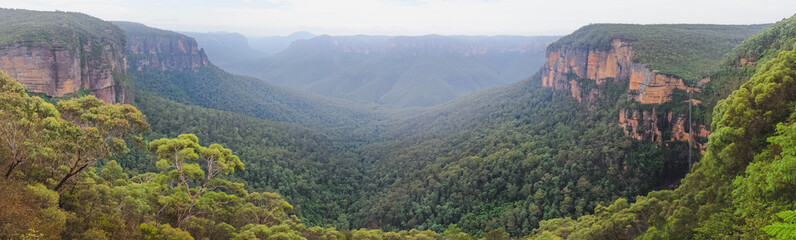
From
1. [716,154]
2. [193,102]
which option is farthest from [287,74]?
[716,154]

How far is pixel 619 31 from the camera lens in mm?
50219

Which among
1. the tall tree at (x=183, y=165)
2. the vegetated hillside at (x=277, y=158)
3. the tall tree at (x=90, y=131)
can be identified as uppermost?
the tall tree at (x=90, y=131)

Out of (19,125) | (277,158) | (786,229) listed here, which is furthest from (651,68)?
(19,125)

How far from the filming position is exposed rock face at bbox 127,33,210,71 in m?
85.5

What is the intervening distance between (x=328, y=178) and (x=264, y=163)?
824 cm

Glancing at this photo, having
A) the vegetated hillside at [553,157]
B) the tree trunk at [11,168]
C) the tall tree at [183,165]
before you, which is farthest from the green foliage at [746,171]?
the tree trunk at [11,168]

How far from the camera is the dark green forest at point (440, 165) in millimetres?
13289

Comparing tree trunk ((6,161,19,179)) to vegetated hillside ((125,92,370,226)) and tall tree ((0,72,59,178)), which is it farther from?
vegetated hillside ((125,92,370,226))

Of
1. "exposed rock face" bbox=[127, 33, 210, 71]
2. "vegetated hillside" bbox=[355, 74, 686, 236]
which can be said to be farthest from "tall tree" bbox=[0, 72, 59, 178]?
"exposed rock face" bbox=[127, 33, 210, 71]

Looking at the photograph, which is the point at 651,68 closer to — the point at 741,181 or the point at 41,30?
the point at 741,181

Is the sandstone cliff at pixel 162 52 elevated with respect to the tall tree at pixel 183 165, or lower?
elevated

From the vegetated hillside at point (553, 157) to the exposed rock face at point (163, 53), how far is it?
5429 centimetres

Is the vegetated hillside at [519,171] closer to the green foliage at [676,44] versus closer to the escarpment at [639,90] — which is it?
the escarpment at [639,90]

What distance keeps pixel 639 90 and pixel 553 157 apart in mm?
9327
